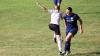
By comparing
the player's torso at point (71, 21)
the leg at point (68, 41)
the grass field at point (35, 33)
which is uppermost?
the player's torso at point (71, 21)

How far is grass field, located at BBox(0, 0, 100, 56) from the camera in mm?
16969

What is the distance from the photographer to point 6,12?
30.7 meters

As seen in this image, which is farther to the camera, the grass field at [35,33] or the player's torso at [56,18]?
the grass field at [35,33]

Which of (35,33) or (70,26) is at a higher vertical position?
(70,26)

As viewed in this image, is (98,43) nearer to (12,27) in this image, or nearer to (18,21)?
(12,27)

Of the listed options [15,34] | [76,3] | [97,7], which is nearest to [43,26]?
[15,34]

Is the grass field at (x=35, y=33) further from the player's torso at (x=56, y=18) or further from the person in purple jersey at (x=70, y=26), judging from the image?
the player's torso at (x=56, y=18)

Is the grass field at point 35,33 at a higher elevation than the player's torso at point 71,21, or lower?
lower

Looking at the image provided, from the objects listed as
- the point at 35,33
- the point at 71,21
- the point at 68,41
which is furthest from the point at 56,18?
the point at 35,33

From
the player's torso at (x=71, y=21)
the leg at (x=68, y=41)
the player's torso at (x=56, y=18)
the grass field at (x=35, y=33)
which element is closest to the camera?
the leg at (x=68, y=41)

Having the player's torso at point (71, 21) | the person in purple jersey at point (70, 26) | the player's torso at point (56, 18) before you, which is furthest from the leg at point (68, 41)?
the player's torso at point (56, 18)

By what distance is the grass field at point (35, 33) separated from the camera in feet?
55.7

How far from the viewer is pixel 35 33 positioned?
70.4ft

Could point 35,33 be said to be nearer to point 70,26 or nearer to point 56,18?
point 56,18
